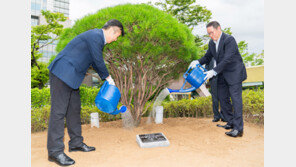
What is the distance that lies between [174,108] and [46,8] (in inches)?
2427

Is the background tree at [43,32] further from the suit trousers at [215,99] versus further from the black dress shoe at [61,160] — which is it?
the black dress shoe at [61,160]

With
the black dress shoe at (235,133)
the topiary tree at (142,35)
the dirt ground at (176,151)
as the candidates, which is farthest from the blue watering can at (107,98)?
the black dress shoe at (235,133)

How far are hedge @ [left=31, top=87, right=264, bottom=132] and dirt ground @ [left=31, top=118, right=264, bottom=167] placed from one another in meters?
0.85

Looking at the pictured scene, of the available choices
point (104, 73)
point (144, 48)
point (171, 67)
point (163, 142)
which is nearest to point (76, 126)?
point (104, 73)

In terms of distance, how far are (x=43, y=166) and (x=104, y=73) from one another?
1.30 meters

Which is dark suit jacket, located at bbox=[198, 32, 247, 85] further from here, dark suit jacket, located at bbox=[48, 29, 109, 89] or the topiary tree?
dark suit jacket, located at bbox=[48, 29, 109, 89]

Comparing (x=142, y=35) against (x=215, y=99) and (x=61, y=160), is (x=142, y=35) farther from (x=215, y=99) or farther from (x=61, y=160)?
(x=215, y=99)

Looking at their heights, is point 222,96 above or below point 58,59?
below

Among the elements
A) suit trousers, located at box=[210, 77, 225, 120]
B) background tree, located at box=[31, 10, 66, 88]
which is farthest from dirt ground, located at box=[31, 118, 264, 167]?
background tree, located at box=[31, 10, 66, 88]

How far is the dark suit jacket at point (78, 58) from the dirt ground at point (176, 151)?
3.26ft

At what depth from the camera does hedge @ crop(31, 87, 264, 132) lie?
14.5ft

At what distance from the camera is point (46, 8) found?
5466 centimetres

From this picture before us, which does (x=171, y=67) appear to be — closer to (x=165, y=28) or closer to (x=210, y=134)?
(x=165, y=28)

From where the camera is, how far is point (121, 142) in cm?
308
